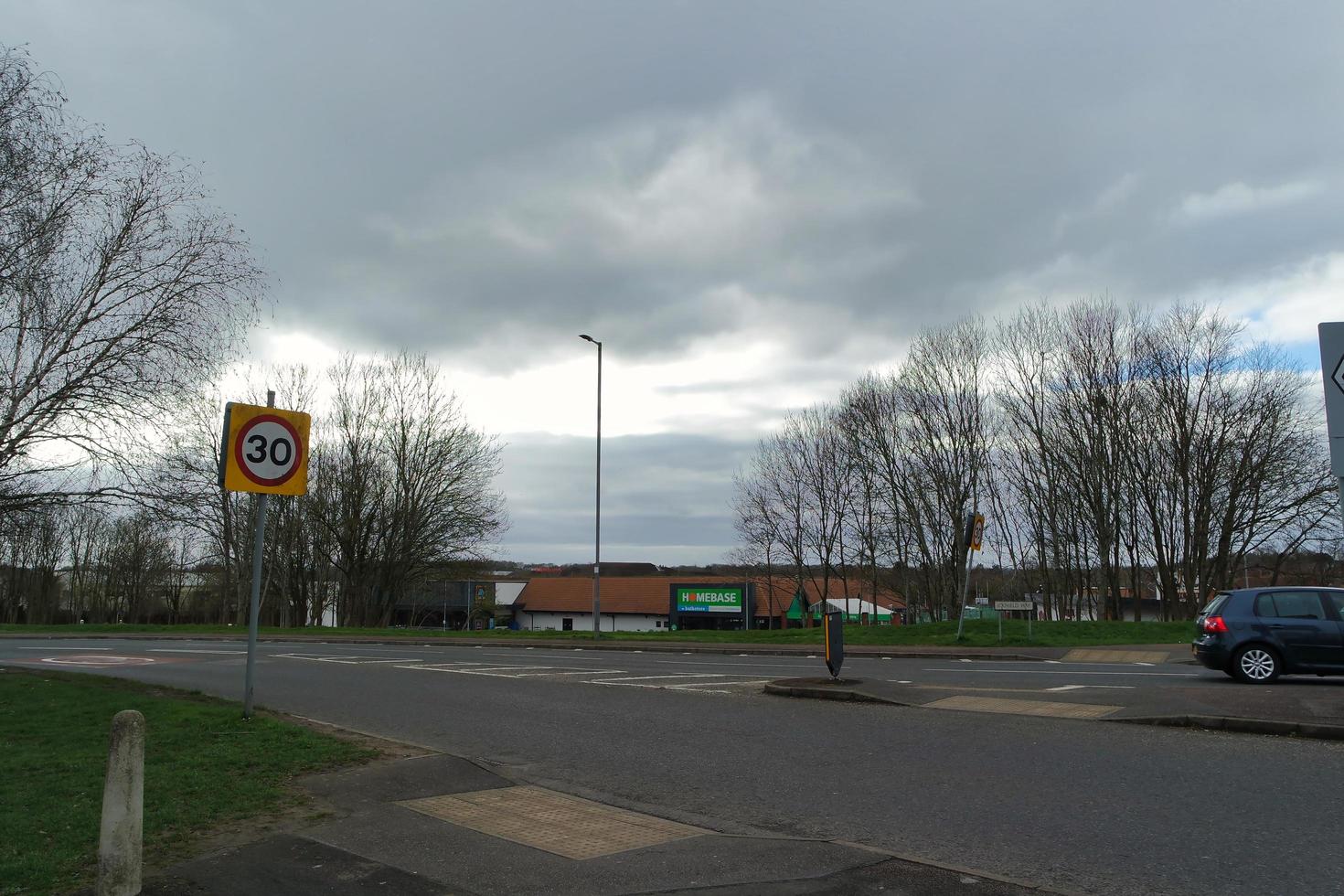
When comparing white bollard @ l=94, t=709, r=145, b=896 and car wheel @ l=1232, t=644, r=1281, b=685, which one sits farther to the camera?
car wheel @ l=1232, t=644, r=1281, b=685

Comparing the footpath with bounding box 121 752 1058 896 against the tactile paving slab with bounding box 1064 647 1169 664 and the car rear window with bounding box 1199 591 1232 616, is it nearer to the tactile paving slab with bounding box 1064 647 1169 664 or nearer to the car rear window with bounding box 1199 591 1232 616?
the car rear window with bounding box 1199 591 1232 616

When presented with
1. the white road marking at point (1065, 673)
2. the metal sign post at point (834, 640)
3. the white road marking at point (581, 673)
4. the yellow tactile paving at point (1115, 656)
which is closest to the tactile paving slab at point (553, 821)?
the metal sign post at point (834, 640)

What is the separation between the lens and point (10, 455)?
14.8 meters

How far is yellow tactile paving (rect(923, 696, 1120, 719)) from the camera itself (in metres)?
11.0

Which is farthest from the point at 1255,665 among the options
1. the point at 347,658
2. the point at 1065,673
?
the point at 347,658

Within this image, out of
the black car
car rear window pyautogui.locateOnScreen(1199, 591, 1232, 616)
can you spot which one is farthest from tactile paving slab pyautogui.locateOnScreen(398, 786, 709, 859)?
car rear window pyautogui.locateOnScreen(1199, 591, 1232, 616)

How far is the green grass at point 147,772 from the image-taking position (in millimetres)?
5389

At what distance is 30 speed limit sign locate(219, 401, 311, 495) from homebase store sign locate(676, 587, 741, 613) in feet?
169

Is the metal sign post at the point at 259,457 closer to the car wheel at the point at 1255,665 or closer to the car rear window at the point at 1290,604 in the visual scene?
the car wheel at the point at 1255,665

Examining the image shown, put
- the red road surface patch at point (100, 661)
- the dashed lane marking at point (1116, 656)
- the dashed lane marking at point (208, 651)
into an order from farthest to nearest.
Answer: the dashed lane marking at point (208, 651) → the red road surface patch at point (100, 661) → the dashed lane marking at point (1116, 656)

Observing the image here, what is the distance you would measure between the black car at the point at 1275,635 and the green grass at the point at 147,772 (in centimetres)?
1237

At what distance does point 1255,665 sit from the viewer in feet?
44.7

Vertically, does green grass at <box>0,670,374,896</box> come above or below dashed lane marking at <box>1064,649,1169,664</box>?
above

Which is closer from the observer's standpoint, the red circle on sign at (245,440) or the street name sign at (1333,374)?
the street name sign at (1333,374)
